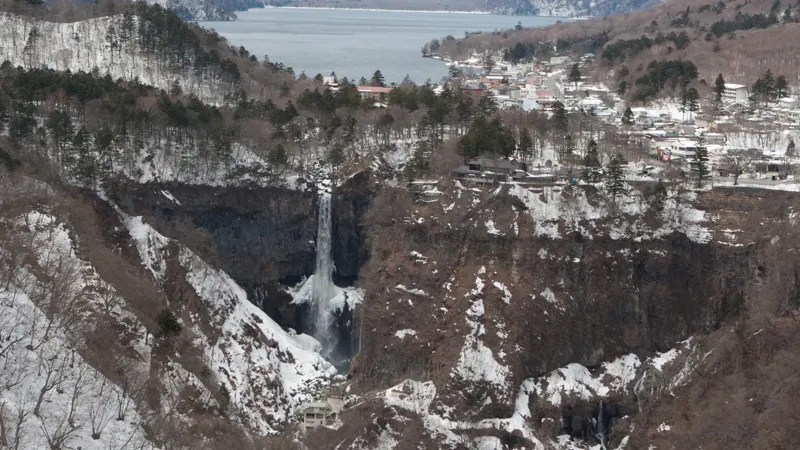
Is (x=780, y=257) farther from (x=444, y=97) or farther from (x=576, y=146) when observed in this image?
(x=444, y=97)


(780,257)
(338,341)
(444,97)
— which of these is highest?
(444,97)

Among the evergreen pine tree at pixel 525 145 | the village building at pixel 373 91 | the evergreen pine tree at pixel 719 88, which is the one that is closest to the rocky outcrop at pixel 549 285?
the evergreen pine tree at pixel 525 145

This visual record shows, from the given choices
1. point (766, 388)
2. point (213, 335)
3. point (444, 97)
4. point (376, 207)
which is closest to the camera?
point (766, 388)

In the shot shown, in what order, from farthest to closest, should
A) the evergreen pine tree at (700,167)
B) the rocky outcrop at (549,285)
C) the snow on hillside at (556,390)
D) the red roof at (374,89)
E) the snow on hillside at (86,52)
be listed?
1. the red roof at (374,89)
2. the snow on hillside at (86,52)
3. the evergreen pine tree at (700,167)
4. the rocky outcrop at (549,285)
5. the snow on hillside at (556,390)

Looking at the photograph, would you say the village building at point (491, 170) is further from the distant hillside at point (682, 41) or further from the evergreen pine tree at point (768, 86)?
the distant hillside at point (682, 41)

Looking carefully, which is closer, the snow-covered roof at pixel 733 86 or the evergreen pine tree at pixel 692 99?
the evergreen pine tree at pixel 692 99

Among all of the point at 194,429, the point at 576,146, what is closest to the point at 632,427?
the point at 194,429

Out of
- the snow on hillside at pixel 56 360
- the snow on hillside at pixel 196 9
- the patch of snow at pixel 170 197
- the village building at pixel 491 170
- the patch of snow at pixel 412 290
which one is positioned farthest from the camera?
the snow on hillside at pixel 196 9

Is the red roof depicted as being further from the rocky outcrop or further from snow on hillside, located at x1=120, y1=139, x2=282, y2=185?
the rocky outcrop
